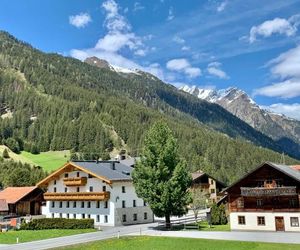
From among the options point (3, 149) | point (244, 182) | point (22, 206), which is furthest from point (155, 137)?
point (3, 149)

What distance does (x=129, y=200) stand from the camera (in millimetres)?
73688

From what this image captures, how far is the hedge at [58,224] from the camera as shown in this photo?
2598 inches

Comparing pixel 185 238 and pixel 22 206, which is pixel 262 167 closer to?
pixel 185 238

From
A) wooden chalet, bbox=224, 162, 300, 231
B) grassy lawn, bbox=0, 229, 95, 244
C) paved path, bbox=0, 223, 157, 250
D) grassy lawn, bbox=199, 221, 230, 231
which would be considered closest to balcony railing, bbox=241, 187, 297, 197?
wooden chalet, bbox=224, 162, 300, 231

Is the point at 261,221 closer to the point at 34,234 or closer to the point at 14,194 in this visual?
the point at 34,234

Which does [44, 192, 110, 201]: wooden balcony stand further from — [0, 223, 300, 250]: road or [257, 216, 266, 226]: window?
[257, 216, 266, 226]: window

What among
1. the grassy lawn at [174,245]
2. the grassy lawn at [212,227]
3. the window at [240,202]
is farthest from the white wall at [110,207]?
the window at [240,202]

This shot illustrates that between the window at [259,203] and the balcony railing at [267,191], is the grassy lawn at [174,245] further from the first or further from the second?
the window at [259,203]

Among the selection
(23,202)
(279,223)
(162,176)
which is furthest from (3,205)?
(279,223)

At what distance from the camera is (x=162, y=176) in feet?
202

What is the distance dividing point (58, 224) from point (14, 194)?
83.6ft

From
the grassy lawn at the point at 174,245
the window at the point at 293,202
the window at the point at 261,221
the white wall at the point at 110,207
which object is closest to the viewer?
the grassy lawn at the point at 174,245

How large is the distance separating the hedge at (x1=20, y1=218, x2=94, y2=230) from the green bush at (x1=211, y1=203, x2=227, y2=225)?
18.4 metres

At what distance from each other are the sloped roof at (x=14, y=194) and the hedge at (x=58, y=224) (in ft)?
66.0
